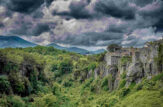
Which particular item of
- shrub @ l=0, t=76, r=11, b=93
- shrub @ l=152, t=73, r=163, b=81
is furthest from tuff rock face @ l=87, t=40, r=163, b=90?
shrub @ l=0, t=76, r=11, b=93

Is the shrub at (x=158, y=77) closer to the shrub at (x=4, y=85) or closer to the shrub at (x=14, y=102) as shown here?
the shrub at (x=14, y=102)

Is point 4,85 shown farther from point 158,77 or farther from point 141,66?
point 158,77

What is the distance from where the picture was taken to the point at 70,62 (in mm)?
116062

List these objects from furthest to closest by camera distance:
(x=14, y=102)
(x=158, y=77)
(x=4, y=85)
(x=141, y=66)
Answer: (x=141, y=66) < (x=4, y=85) < (x=14, y=102) < (x=158, y=77)

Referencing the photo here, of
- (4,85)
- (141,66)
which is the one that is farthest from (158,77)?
(4,85)

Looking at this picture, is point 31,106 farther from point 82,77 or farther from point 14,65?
point 82,77

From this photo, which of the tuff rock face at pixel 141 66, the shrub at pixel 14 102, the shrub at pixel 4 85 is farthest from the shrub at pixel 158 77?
the shrub at pixel 4 85

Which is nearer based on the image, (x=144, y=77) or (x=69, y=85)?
(x=144, y=77)

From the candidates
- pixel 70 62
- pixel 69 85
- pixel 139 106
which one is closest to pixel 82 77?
pixel 69 85

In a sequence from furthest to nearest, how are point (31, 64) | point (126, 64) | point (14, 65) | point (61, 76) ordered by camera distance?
1. point (61, 76)
2. point (31, 64)
3. point (126, 64)
4. point (14, 65)

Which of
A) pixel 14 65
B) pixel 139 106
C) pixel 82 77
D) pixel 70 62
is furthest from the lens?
pixel 70 62

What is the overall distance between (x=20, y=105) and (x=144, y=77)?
93.6 ft

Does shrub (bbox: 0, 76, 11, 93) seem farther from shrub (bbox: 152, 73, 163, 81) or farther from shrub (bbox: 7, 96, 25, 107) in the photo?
shrub (bbox: 152, 73, 163, 81)

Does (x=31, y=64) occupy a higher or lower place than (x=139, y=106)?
higher
